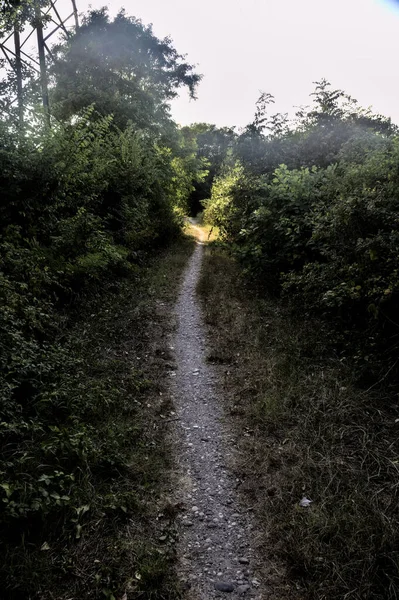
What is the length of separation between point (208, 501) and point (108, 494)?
3.29 feet

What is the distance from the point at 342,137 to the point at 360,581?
11.2 meters

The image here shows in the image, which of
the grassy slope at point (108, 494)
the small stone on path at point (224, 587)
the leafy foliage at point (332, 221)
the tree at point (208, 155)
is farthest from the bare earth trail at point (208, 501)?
the tree at point (208, 155)

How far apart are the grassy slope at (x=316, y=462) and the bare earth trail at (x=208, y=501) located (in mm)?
191

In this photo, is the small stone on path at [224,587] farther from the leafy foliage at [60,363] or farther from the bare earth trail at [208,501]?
the leafy foliage at [60,363]

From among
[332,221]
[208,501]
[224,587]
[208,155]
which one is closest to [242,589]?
[224,587]

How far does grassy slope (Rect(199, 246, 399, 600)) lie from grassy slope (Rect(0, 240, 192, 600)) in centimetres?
102

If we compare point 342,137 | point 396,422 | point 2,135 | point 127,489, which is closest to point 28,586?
point 127,489

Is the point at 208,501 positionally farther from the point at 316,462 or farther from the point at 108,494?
the point at 316,462

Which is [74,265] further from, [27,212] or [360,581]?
[360,581]

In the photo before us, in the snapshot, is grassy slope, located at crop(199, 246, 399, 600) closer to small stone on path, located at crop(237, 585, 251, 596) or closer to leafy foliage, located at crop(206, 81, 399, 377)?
small stone on path, located at crop(237, 585, 251, 596)

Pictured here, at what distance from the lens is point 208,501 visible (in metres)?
3.43

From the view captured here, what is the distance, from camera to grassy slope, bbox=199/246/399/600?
2.64m

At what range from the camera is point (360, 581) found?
98.7 inches

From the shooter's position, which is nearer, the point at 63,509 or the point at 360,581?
the point at 360,581
